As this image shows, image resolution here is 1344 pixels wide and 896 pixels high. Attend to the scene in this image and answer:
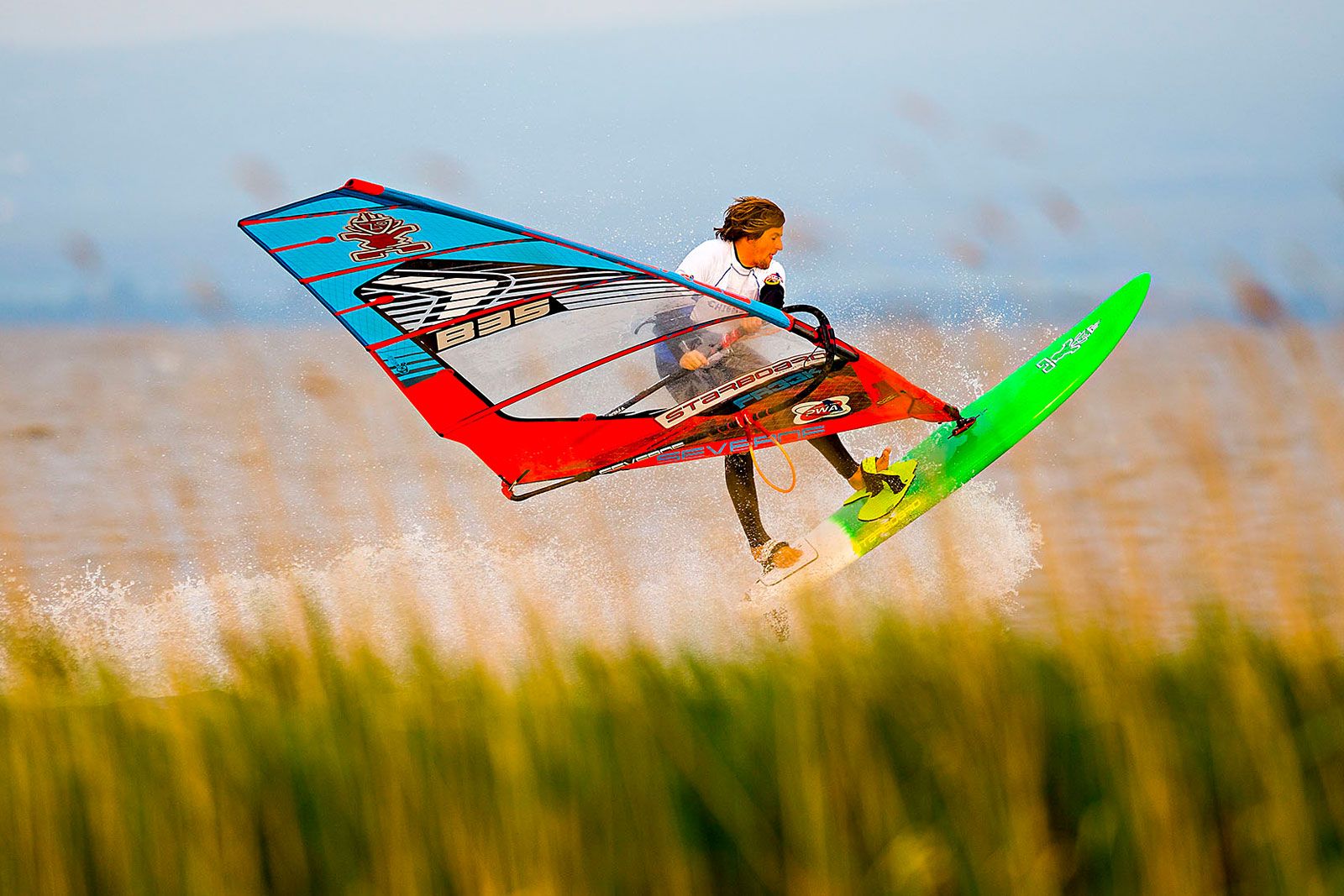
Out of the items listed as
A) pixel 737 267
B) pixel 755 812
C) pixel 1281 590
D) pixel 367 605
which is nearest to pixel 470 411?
pixel 367 605

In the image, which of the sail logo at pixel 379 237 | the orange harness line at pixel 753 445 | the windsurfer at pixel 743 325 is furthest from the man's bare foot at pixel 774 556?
the sail logo at pixel 379 237

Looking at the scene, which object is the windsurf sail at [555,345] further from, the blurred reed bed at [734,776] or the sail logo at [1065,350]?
the blurred reed bed at [734,776]

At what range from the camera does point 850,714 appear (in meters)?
2.49

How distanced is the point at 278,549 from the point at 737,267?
1923mm

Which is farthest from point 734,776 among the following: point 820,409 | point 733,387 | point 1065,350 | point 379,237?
point 1065,350

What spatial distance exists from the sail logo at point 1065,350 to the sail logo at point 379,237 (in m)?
2.63

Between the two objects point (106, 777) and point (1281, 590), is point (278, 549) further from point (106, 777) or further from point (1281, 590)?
point (1281, 590)

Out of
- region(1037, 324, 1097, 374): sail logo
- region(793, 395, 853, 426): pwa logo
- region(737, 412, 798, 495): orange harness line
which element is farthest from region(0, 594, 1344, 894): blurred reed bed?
region(1037, 324, 1097, 374): sail logo

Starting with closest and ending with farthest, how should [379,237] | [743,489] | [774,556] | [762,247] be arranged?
[379,237] < [762,247] < [743,489] < [774,556]

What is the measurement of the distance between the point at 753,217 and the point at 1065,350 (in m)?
1.62

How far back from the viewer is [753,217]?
163 inches

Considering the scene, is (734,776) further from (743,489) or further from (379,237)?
(379,237)

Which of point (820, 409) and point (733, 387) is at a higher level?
point (733, 387)

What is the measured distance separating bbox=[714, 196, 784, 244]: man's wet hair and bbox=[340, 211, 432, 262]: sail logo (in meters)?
1.14
